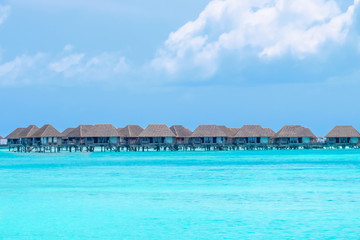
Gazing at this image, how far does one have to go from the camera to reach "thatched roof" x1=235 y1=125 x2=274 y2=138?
277ft

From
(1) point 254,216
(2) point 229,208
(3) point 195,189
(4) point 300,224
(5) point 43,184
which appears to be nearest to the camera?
(4) point 300,224

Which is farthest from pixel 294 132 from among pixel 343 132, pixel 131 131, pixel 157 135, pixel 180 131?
pixel 131 131

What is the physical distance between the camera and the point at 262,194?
80.2ft

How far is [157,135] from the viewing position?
8106 cm

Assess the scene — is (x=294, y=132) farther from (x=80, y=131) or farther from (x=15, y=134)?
(x=15, y=134)

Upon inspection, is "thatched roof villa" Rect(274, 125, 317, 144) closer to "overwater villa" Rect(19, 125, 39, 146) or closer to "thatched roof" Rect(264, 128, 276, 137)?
"thatched roof" Rect(264, 128, 276, 137)

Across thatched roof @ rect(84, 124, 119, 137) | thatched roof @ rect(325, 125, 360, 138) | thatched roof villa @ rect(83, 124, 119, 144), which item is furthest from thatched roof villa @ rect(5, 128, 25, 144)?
thatched roof @ rect(325, 125, 360, 138)

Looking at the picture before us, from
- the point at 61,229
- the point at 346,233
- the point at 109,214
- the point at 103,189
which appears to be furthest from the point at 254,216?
the point at 103,189

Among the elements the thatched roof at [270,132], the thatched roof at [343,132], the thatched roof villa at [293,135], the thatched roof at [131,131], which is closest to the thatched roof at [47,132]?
the thatched roof at [131,131]

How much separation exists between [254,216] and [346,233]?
129 inches

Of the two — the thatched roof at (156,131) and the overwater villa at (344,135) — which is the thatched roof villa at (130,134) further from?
the overwater villa at (344,135)

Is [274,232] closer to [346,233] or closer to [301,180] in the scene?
[346,233]

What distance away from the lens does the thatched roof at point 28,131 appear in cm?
8597

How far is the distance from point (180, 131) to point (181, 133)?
367 mm
